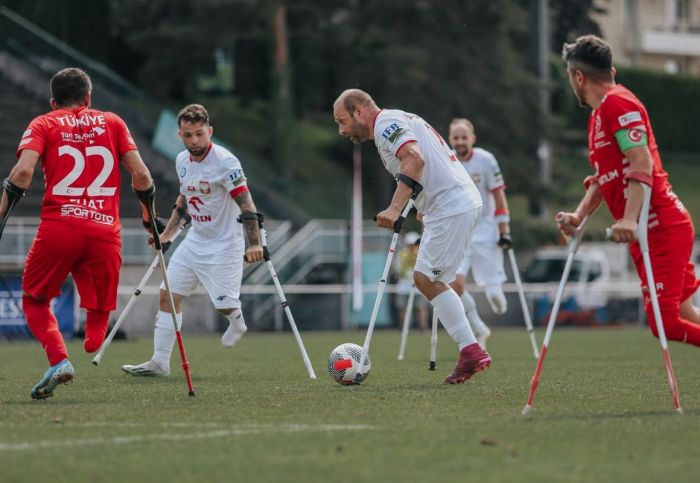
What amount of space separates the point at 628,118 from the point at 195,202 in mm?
5159

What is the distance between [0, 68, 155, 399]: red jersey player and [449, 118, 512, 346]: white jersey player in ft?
19.1

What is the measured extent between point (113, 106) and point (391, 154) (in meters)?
24.4

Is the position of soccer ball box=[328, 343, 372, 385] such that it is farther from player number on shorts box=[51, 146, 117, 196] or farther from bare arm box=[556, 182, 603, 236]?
bare arm box=[556, 182, 603, 236]

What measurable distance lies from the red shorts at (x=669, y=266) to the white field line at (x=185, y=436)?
2.02 m

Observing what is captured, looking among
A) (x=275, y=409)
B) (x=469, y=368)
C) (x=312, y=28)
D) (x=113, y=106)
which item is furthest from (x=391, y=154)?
(x=312, y=28)

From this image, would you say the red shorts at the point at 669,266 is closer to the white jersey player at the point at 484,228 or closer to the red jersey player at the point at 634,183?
the red jersey player at the point at 634,183

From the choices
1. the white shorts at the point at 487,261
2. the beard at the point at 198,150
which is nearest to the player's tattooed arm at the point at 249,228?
the beard at the point at 198,150

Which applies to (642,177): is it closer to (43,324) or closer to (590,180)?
(590,180)

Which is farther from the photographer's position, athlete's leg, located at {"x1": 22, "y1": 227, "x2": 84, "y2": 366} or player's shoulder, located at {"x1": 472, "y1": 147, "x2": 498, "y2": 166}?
player's shoulder, located at {"x1": 472, "y1": 147, "x2": 498, "y2": 166}

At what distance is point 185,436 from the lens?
Result: 7156mm

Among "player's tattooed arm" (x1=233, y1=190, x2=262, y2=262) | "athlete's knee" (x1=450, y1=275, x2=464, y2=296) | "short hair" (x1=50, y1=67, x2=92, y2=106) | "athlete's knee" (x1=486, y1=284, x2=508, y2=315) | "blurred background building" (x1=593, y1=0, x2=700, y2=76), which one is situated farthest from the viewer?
"blurred background building" (x1=593, y1=0, x2=700, y2=76)

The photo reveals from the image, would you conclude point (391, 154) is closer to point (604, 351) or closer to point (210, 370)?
point (210, 370)

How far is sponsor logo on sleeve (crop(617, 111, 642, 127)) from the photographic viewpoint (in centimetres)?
806

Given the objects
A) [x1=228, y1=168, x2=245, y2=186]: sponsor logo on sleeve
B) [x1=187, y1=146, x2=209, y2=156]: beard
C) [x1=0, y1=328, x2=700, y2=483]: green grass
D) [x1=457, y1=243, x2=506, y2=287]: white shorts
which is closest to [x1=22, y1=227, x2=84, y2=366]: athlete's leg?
[x1=0, y1=328, x2=700, y2=483]: green grass
